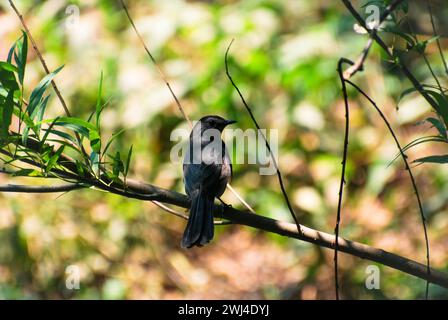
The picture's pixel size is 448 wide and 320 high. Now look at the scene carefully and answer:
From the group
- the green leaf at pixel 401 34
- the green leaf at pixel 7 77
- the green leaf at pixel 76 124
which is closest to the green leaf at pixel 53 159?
the green leaf at pixel 76 124

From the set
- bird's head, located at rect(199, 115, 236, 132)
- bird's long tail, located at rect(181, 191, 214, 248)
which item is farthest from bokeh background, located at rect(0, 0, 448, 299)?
bird's long tail, located at rect(181, 191, 214, 248)

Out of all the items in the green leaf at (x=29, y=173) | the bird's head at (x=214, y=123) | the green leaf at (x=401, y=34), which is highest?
the bird's head at (x=214, y=123)

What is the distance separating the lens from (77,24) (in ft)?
22.1

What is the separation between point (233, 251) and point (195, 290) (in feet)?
2.58

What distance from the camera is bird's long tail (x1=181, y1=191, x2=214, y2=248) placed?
122 inches

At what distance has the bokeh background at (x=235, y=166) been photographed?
5.97 meters

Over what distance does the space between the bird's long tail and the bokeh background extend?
2445 mm

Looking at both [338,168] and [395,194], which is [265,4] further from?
[395,194]

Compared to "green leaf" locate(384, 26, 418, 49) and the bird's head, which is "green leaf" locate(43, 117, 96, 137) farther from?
the bird's head

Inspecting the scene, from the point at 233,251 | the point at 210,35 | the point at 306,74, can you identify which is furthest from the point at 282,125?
the point at 233,251

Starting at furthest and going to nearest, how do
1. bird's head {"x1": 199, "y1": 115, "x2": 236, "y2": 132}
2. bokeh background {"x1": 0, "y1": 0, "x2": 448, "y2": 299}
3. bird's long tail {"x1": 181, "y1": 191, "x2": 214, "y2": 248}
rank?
bokeh background {"x1": 0, "y1": 0, "x2": 448, "y2": 299} → bird's head {"x1": 199, "y1": 115, "x2": 236, "y2": 132} → bird's long tail {"x1": 181, "y1": 191, "x2": 214, "y2": 248}

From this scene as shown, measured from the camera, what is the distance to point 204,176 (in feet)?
13.0

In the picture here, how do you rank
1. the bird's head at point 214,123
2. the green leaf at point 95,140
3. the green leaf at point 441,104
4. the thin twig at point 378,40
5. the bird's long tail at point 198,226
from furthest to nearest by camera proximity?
the bird's head at point 214,123 → the bird's long tail at point 198,226 → the green leaf at point 95,140 → the green leaf at point 441,104 → the thin twig at point 378,40

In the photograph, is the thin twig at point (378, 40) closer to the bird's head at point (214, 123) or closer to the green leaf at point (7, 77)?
the green leaf at point (7, 77)
